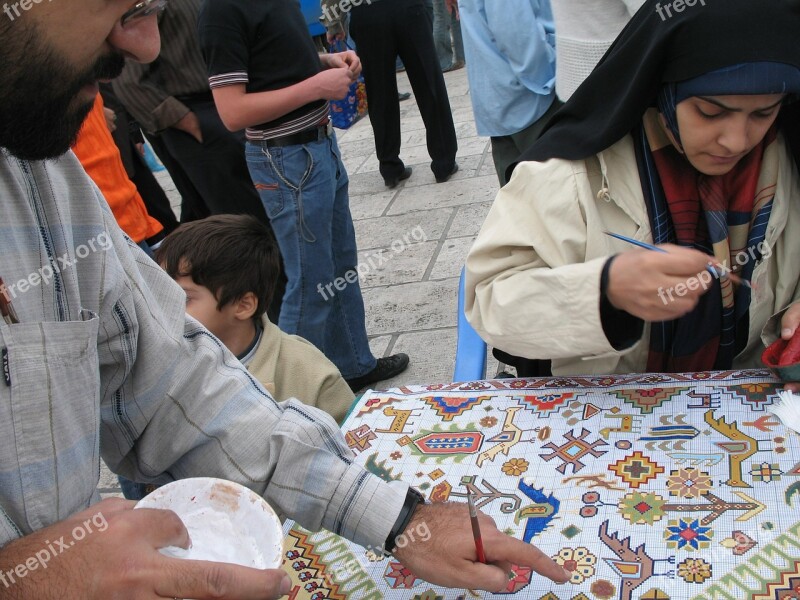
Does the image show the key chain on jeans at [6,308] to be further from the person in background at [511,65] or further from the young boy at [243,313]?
the person in background at [511,65]

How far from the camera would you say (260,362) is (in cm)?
226

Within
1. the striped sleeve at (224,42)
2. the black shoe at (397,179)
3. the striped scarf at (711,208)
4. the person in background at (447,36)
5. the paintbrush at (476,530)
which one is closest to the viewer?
the paintbrush at (476,530)

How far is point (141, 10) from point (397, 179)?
5.02 m

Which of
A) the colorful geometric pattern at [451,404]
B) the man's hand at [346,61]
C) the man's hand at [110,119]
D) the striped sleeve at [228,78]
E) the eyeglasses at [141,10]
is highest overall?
the eyeglasses at [141,10]

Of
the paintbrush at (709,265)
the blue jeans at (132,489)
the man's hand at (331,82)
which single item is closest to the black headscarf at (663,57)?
the paintbrush at (709,265)

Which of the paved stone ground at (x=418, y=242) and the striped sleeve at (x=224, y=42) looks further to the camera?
the paved stone ground at (x=418, y=242)

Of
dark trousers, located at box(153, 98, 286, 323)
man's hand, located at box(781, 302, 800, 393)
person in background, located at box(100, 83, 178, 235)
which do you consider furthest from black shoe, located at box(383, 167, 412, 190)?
man's hand, located at box(781, 302, 800, 393)

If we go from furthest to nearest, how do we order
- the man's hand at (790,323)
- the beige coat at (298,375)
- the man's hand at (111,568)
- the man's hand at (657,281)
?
the beige coat at (298,375) → the man's hand at (790,323) → the man's hand at (657,281) → the man's hand at (111,568)

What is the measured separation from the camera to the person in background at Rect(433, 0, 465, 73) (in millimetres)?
9172

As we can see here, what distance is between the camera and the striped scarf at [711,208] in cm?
173

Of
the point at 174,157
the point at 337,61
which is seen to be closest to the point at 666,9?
the point at 337,61

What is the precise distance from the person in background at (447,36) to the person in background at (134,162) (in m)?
5.33

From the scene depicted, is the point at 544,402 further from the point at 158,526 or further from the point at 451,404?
the point at 158,526

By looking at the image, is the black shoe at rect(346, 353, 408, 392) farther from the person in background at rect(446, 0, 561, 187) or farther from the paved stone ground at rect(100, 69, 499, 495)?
the person in background at rect(446, 0, 561, 187)
